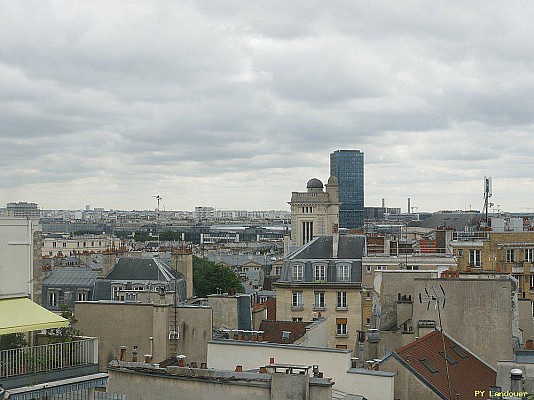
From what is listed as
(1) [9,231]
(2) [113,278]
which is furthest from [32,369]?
(2) [113,278]

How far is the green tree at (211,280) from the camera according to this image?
70562 mm

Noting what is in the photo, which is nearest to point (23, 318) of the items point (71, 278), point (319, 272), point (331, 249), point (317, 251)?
point (319, 272)

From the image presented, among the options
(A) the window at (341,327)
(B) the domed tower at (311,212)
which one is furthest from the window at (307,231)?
(A) the window at (341,327)

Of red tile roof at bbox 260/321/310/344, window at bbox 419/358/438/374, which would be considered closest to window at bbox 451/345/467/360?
window at bbox 419/358/438/374

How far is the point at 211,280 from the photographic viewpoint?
7356 centimetres

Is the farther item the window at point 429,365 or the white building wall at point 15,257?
the window at point 429,365

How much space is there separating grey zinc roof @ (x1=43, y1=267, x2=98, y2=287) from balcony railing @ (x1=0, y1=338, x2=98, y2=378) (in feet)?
117

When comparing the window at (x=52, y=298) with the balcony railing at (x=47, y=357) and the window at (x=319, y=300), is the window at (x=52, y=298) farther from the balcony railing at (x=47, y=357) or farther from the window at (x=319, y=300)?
the balcony railing at (x=47, y=357)

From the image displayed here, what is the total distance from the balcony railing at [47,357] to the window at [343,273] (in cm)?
3026

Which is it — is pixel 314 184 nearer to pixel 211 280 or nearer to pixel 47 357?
pixel 211 280

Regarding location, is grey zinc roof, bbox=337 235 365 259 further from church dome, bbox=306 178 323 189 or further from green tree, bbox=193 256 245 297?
church dome, bbox=306 178 323 189

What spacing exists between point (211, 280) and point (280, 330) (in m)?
46.0

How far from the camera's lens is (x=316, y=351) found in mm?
18703

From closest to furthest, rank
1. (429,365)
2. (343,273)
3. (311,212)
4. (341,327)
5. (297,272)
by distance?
(429,365)
(341,327)
(343,273)
(297,272)
(311,212)
